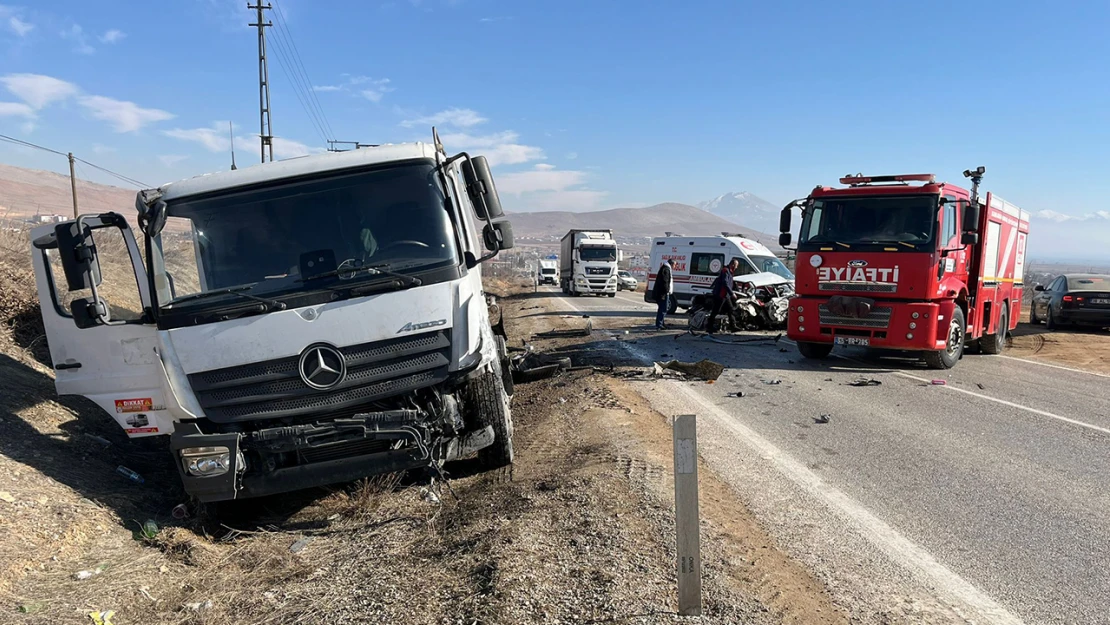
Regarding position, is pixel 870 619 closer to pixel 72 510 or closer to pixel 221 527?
pixel 221 527

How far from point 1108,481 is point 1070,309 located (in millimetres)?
16170

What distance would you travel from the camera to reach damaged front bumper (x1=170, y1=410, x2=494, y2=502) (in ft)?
15.3

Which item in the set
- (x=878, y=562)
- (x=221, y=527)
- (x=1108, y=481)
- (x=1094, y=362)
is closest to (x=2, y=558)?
(x=221, y=527)

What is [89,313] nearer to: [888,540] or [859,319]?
[888,540]

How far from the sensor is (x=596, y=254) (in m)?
34.0

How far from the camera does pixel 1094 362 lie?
517 inches

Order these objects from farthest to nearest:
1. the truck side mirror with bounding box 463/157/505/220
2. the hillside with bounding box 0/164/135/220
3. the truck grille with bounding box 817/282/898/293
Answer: the hillside with bounding box 0/164/135/220, the truck grille with bounding box 817/282/898/293, the truck side mirror with bounding box 463/157/505/220

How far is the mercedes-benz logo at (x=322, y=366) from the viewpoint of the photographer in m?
4.72

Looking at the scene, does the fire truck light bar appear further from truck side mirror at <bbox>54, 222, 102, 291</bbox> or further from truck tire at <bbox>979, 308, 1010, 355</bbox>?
truck side mirror at <bbox>54, 222, 102, 291</bbox>

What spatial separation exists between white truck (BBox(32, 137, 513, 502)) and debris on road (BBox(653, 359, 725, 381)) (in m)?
5.47

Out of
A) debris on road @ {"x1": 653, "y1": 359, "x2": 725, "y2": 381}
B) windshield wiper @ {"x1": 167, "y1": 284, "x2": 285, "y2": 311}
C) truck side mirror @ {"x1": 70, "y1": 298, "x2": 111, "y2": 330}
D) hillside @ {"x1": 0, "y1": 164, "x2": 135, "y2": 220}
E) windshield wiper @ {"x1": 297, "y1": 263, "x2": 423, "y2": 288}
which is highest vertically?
hillside @ {"x1": 0, "y1": 164, "x2": 135, "y2": 220}

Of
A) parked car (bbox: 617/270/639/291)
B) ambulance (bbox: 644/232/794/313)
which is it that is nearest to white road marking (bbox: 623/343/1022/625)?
ambulance (bbox: 644/232/794/313)

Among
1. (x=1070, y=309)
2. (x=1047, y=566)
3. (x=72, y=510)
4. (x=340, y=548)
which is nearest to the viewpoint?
(x=1047, y=566)

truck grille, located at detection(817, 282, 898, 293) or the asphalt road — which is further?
truck grille, located at detection(817, 282, 898, 293)
